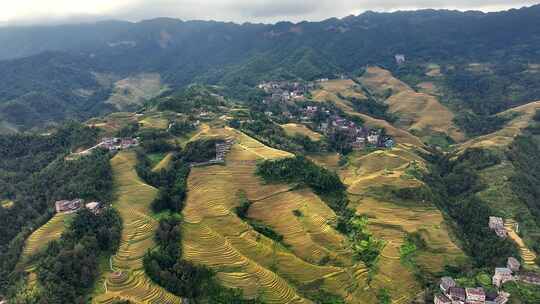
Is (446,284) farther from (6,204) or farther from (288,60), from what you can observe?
(288,60)

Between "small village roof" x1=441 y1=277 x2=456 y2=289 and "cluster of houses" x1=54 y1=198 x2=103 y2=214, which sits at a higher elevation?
"cluster of houses" x1=54 y1=198 x2=103 y2=214

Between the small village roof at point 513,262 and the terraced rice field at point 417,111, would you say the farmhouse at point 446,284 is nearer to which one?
the small village roof at point 513,262

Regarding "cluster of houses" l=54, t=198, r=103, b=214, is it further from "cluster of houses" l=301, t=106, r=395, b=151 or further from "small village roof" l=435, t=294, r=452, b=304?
"cluster of houses" l=301, t=106, r=395, b=151

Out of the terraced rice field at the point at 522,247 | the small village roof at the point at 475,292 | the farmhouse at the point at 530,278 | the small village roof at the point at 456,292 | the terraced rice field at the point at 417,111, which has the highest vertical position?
the small village roof at the point at 475,292

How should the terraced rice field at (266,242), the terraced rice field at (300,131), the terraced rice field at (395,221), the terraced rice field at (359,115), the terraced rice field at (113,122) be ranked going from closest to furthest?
the terraced rice field at (266,242) < the terraced rice field at (395,221) < the terraced rice field at (113,122) < the terraced rice field at (300,131) < the terraced rice field at (359,115)

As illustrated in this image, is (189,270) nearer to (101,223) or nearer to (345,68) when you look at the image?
(101,223)

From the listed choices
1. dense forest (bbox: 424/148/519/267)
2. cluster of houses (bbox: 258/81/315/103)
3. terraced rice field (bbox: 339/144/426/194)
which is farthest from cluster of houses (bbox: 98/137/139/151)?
cluster of houses (bbox: 258/81/315/103)

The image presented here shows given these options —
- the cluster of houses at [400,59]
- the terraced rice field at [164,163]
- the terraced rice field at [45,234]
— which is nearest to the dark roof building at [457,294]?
the terraced rice field at [45,234]
